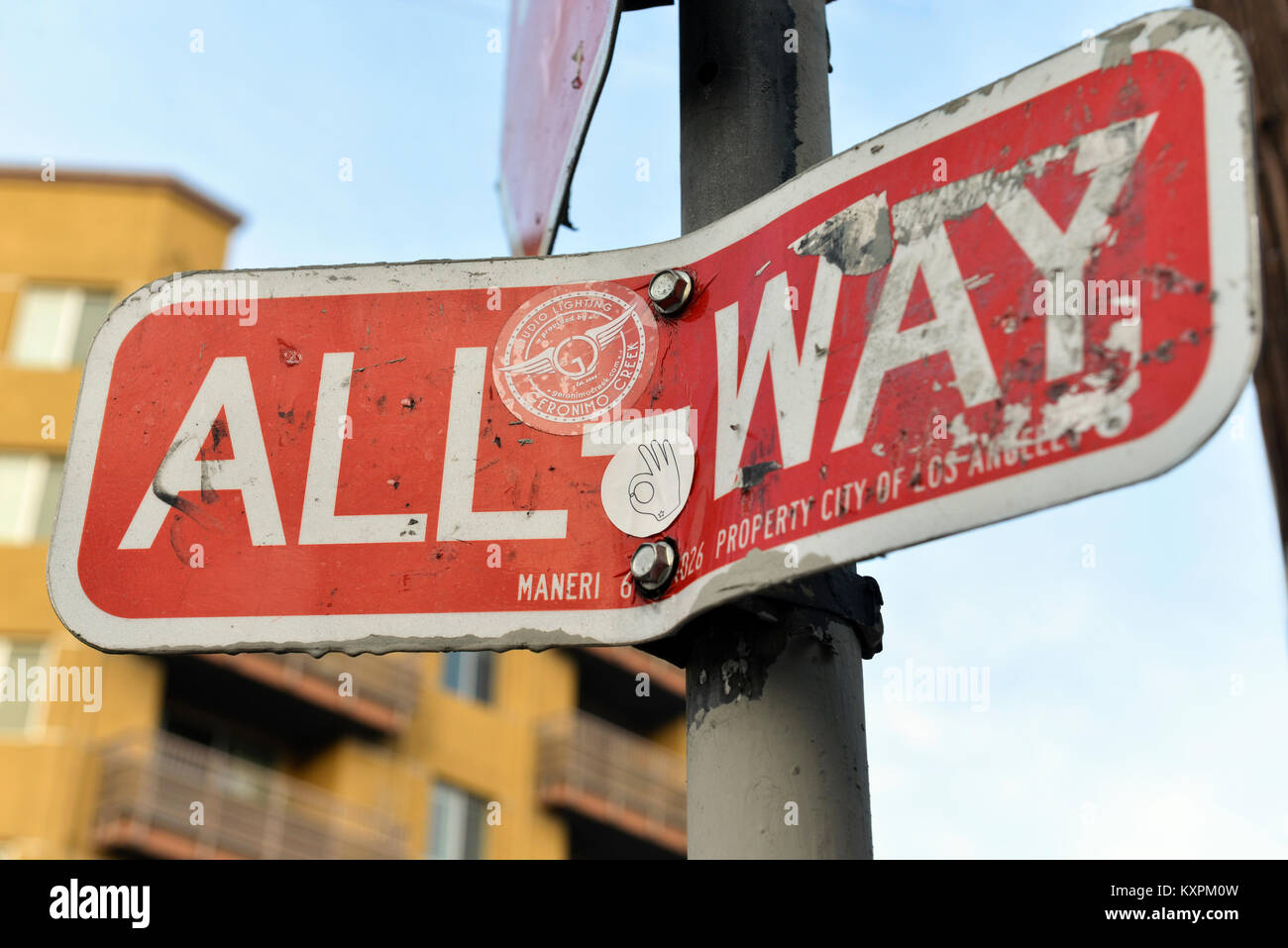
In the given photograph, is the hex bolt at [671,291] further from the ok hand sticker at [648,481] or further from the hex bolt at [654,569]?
the hex bolt at [654,569]

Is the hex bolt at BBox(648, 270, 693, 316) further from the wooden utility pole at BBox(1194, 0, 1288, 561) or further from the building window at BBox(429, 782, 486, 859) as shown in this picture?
the building window at BBox(429, 782, 486, 859)

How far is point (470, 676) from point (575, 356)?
17.5 m

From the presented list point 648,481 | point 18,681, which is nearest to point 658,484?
point 648,481

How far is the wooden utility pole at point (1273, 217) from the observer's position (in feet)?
6.61

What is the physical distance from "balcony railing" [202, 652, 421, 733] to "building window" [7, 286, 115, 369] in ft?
13.7

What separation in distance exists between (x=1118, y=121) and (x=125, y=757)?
50.7ft

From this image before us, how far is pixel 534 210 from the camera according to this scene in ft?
8.06

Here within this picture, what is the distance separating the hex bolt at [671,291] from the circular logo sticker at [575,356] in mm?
30

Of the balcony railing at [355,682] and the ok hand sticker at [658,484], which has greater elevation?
the balcony railing at [355,682]

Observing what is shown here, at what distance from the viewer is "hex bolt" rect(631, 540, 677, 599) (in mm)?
1698
